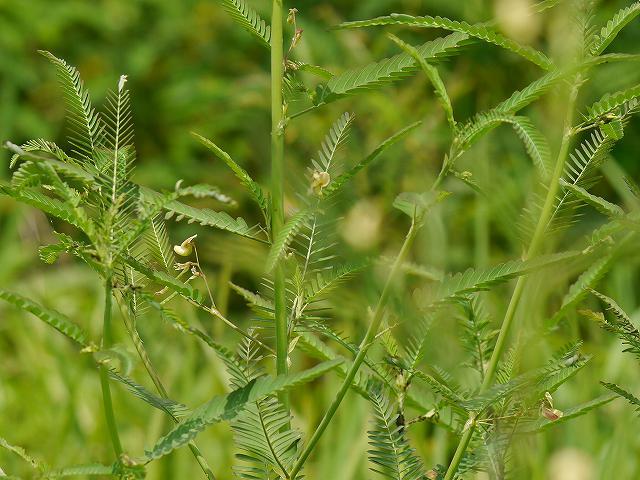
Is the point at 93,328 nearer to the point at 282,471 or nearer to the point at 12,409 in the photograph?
the point at 12,409

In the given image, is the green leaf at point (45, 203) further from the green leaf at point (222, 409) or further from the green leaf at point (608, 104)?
the green leaf at point (608, 104)

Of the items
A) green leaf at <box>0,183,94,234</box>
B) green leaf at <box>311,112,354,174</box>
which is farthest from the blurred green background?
green leaf at <box>0,183,94,234</box>

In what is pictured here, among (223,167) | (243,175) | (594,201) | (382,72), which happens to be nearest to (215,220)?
(243,175)

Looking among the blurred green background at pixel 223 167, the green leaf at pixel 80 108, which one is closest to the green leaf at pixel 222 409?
the green leaf at pixel 80 108

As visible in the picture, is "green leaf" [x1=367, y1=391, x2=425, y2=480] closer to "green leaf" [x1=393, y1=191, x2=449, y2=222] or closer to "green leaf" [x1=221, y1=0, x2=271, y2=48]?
"green leaf" [x1=393, y1=191, x2=449, y2=222]

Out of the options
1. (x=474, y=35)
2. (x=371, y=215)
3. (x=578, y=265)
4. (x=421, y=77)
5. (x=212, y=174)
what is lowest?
(x=578, y=265)

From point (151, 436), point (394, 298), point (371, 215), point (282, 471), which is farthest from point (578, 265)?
point (371, 215)
